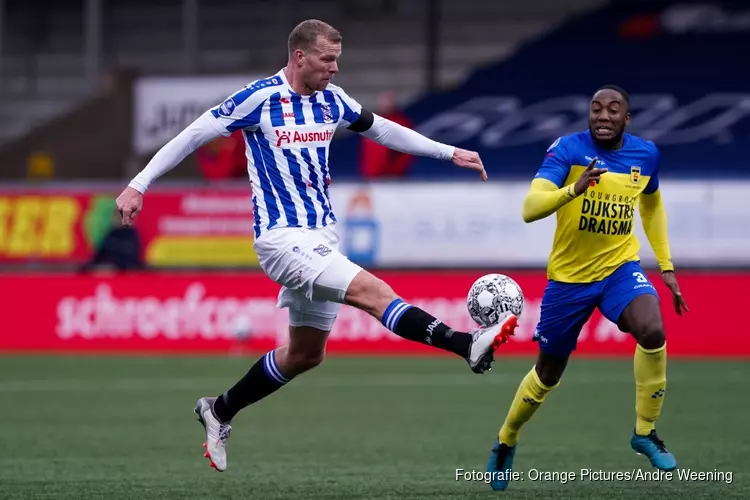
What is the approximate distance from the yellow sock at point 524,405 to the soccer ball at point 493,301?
4.11 ft

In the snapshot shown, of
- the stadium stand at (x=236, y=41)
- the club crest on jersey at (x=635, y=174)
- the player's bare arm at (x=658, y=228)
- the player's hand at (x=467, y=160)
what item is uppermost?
the stadium stand at (x=236, y=41)

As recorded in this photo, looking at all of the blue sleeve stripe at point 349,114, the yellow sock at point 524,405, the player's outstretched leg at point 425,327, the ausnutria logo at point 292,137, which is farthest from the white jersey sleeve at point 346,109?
the yellow sock at point 524,405

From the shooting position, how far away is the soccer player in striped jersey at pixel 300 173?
702cm

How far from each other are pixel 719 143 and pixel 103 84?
11654 mm

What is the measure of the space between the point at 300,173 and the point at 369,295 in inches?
34.3

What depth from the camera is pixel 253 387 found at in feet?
25.8

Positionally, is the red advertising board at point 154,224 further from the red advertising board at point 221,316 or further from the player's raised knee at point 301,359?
the player's raised knee at point 301,359

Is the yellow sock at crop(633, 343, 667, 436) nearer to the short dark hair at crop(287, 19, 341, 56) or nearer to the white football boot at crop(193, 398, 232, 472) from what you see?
the white football boot at crop(193, 398, 232, 472)

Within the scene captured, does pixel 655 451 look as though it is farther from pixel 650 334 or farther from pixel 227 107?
pixel 227 107

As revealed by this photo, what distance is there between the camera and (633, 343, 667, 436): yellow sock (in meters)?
7.81

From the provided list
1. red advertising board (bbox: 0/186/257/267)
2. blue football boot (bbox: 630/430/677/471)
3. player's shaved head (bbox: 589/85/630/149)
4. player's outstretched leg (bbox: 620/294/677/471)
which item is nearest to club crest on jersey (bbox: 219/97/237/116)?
player's shaved head (bbox: 589/85/630/149)

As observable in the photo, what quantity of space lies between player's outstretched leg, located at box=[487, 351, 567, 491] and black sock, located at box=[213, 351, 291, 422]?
4.54 feet

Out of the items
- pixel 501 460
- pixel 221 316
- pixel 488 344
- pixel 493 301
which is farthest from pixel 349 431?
pixel 221 316

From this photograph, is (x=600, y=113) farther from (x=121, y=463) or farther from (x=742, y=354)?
(x=742, y=354)
